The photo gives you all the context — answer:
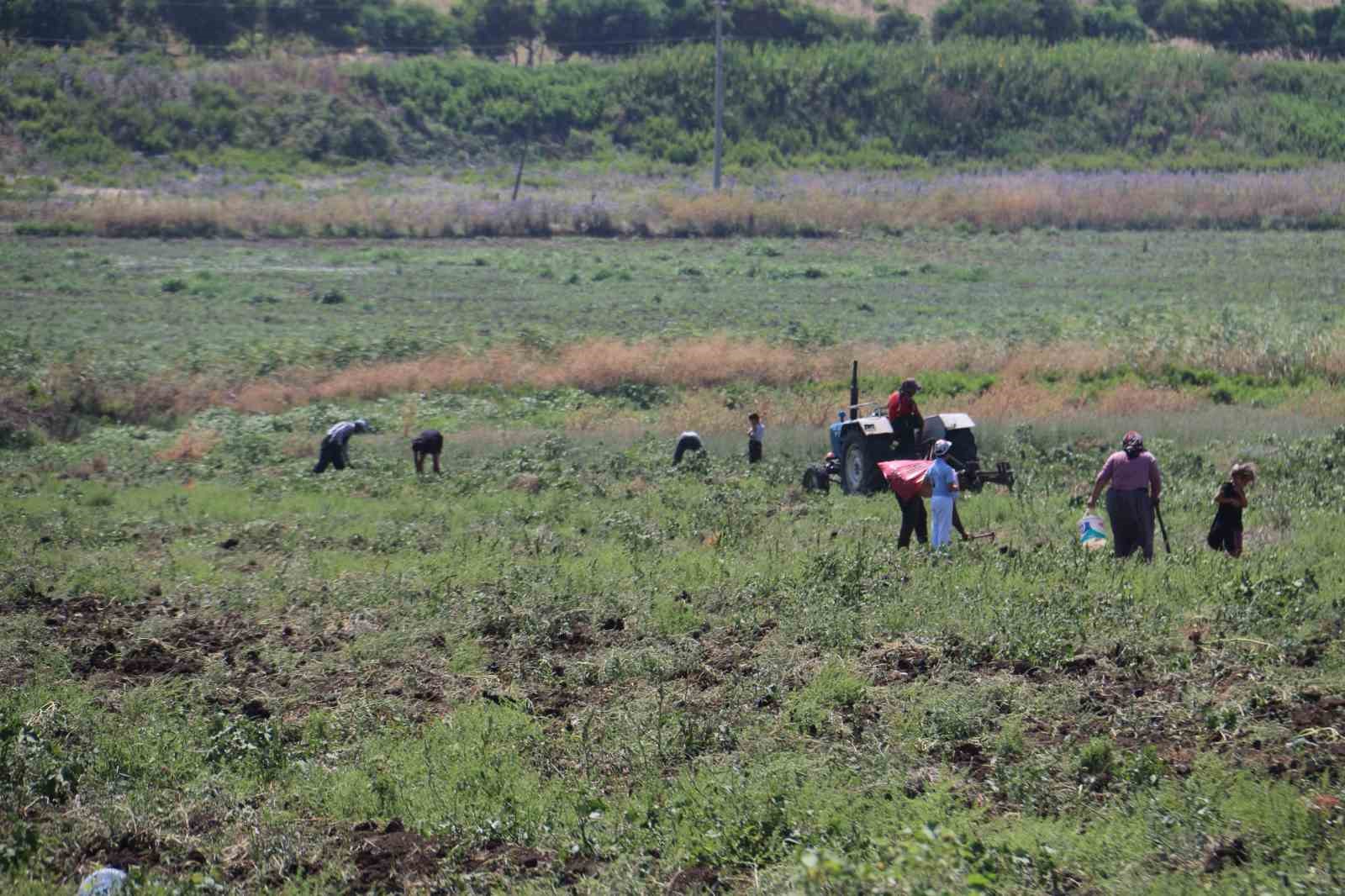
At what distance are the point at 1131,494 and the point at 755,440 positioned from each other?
7870 mm

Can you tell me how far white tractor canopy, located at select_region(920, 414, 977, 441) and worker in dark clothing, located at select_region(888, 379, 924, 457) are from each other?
4.1 inches

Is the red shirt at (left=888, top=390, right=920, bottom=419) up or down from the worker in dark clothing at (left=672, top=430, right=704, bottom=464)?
up

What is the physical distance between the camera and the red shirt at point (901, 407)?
56.6ft

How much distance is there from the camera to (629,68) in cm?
7719

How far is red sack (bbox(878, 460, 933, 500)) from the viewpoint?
14172mm

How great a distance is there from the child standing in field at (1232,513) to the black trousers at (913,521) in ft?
8.77

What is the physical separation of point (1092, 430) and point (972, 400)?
3.29 meters

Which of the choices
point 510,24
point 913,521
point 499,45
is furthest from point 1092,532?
point 510,24

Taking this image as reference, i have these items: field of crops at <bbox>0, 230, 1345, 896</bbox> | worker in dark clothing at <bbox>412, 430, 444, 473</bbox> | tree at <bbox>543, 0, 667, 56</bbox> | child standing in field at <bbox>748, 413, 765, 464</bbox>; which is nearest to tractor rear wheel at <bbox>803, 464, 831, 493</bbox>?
field of crops at <bbox>0, 230, 1345, 896</bbox>

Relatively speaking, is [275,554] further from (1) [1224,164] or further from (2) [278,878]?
(1) [1224,164]

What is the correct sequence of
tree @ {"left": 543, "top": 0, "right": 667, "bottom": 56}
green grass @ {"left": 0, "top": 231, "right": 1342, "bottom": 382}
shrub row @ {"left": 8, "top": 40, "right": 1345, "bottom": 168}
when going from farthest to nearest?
tree @ {"left": 543, "top": 0, "right": 667, "bottom": 56}, shrub row @ {"left": 8, "top": 40, "right": 1345, "bottom": 168}, green grass @ {"left": 0, "top": 231, "right": 1342, "bottom": 382}

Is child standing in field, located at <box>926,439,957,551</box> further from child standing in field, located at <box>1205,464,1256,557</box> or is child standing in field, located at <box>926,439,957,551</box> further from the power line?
the power line

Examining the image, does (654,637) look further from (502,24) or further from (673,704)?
(502,24)

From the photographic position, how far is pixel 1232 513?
13.0 m
